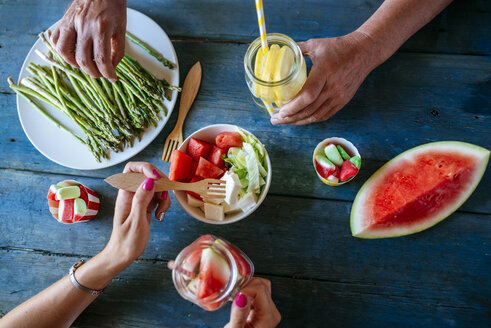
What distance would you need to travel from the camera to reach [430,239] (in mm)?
1521

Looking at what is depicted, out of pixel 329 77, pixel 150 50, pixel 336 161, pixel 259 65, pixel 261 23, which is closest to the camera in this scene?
pixel 261 23

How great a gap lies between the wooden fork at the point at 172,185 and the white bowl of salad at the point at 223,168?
36 millimetres

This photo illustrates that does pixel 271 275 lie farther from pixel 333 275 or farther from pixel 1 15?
pixel 1 15

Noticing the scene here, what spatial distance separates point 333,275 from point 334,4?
126cm

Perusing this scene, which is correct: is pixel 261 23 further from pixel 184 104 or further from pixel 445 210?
pixel 445 210

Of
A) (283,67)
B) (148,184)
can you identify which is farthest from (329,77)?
(148,184)

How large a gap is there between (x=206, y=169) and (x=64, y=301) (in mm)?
795

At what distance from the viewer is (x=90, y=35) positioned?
4.33 ft

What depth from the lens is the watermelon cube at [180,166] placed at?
143cm

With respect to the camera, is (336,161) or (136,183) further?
(336,161)

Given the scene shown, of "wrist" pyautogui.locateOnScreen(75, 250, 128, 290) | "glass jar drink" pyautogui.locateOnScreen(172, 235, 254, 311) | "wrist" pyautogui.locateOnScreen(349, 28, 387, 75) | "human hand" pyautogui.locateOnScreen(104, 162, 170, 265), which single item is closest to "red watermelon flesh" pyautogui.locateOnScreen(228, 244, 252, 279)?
"glass jar drink" pyautogui.locateOnScreen(172, 235, 254, 311)

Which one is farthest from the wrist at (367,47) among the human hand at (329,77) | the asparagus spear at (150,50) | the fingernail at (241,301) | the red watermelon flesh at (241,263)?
the fingernail at (241,301)

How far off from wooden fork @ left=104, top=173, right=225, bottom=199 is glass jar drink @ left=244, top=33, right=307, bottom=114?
39 cm

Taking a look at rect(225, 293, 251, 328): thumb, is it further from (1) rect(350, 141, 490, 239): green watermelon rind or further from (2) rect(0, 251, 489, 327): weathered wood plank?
(1) rect(350, 141, 490, 239): green watermelon rind
